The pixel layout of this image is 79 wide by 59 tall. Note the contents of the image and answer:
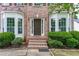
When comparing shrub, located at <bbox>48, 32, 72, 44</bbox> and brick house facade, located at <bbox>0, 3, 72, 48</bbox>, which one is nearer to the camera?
shrub, located at <bbox>48, 32, 72, 44</bbox>

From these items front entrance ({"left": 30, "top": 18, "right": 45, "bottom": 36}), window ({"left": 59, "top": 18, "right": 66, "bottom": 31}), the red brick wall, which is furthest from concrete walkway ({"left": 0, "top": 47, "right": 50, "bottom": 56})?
window ({"left": 59, "top": 18, "right": 66, "bottom": 31})

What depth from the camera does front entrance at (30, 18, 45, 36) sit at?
4775 millimetres

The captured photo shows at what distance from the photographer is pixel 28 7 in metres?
4.87

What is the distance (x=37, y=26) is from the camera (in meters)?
4.99

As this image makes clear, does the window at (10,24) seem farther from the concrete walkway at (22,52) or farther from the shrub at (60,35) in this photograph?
the shrub at (60,35)

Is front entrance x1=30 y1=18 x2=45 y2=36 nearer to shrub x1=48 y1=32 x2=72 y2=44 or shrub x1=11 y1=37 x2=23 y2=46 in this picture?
shrub x1=48 y1=32 x2=72 y2=44

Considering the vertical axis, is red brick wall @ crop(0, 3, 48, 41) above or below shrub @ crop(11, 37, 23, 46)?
above

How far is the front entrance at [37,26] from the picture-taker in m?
4.78

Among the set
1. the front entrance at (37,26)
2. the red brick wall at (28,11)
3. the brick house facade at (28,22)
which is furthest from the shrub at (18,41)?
the front entrance at (37,26)

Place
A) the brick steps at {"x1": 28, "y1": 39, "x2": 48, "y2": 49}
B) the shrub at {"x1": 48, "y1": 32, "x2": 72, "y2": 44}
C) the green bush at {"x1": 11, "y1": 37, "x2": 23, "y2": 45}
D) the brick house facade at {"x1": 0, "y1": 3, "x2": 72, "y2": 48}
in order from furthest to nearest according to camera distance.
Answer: the brick steps at {"x1": 28, "y1": 39, "x2": 48, "y2": 49} → the brick house facade at {"x1": 0, "y1": 3, "x2": 72, "y2": 48} → the shrub at {"x1": 48, "y1": 32, "x2": 72, "y2": 44} → the green bush at {"x1": 11, "y1": 37, "x2": 23, "y2": 45}

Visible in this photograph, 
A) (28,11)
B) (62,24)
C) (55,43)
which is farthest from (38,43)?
(28,11)

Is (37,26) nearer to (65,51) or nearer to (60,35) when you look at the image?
(60,35)

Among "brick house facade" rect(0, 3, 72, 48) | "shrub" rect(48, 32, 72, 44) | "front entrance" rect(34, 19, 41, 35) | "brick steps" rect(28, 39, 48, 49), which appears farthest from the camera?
"front entrance" rect(34, 19, 41, 35)

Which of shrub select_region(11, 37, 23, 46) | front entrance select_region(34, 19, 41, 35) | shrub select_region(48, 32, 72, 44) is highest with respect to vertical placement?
front entrance select_region(34, 19, 41, 35)
